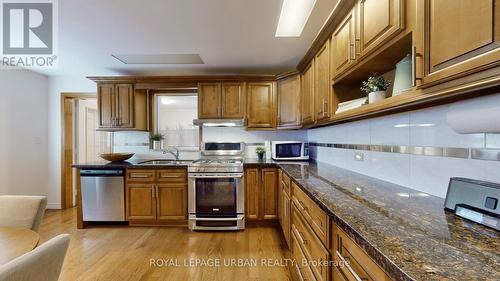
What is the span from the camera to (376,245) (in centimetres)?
71

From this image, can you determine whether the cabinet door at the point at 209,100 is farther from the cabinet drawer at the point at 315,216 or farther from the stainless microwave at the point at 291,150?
the cabinet drawer at the point at 315,216

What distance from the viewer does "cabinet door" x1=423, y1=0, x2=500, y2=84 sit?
0.67 metres

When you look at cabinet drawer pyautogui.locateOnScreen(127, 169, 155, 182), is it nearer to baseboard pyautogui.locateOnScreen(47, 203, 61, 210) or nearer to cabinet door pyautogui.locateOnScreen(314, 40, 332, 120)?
baseboard pyautogui.locateOnScreen(47, 203, 61, 210)

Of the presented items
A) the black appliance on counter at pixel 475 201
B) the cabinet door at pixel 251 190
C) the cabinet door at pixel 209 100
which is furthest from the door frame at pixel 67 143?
the black appliance on counter at pixel 475 201

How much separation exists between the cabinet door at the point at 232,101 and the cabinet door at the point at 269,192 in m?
0.99

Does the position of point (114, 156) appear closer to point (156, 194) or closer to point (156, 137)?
point (156, 137)

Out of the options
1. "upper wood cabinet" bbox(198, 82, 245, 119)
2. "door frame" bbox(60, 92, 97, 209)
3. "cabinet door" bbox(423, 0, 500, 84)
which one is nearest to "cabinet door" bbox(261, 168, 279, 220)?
"upper wood cabinet" bbox(198, 82, 245, 119)

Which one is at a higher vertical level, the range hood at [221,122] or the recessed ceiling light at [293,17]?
the recessed ceiling light at [293,17]

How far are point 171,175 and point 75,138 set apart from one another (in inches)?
97.9

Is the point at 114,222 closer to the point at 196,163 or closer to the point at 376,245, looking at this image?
the point at 196,163

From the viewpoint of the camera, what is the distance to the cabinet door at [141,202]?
10.5ft

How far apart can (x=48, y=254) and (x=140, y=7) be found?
6.56 ft

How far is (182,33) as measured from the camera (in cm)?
250

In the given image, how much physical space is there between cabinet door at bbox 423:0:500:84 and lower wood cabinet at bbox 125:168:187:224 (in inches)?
115
